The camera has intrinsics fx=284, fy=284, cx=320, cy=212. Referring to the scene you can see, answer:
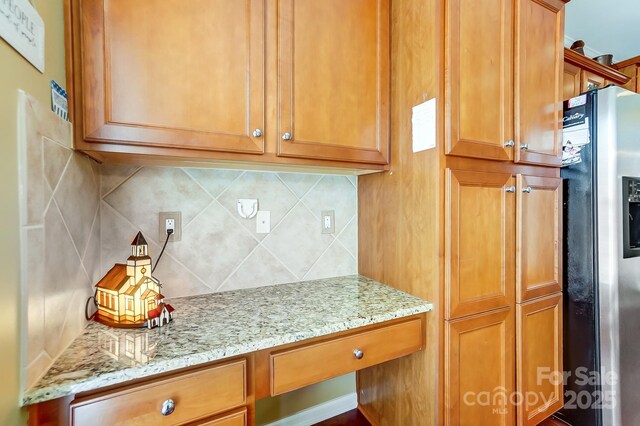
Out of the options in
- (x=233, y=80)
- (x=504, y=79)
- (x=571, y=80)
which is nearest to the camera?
(x=233, y=80)

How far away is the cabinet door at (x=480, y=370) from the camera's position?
1136mm

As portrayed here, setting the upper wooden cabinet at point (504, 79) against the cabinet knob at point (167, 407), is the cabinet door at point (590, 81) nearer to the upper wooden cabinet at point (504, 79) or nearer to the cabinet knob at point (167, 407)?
the upper wooden cabinet at point (504, 79)

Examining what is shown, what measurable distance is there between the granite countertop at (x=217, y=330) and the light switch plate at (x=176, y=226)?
0.27m

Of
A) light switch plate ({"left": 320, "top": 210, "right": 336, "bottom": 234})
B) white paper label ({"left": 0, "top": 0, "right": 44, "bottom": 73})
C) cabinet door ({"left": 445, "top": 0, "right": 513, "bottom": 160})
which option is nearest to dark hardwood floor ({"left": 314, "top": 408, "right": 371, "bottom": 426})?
light switch plate ({"left": 320, "top": 210, "right": 336, "bottom": 234})

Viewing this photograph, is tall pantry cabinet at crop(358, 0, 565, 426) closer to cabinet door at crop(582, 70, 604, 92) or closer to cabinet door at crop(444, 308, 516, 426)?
cabinet door at crop(444, 308, 516, 426)

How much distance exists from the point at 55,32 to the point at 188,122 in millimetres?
389

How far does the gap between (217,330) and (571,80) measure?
264cm

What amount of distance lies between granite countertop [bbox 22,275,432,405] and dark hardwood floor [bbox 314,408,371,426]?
2.71ft

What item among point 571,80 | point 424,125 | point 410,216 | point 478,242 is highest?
point 571,80

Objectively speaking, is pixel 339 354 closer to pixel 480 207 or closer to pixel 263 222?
pixel 263 222

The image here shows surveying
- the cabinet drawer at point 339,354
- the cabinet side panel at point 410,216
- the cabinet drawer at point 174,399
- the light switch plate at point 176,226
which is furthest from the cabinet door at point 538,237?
the light switch plate at point 176,226

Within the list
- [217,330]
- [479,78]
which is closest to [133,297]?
[217,330]

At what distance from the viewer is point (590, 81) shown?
2072mm

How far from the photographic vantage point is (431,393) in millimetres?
1141
